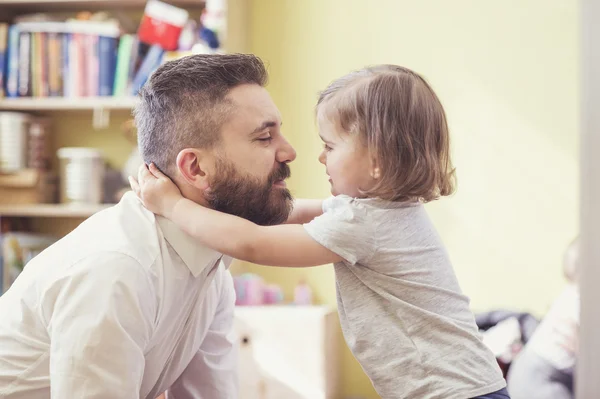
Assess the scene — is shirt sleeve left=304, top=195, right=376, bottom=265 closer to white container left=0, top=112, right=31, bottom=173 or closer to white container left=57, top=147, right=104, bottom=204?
white container left=57, top=147, right=104, bottom=204

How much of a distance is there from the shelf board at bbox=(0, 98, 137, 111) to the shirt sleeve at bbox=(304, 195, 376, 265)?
2.11 meters

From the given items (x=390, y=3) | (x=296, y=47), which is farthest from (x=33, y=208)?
(x=390, y=3)

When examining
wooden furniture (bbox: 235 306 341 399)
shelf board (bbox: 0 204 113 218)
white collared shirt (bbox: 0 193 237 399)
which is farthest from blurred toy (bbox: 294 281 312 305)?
white collared shirt (bbox: 0 193 237 399)

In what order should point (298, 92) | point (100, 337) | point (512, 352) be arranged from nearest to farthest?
point (100, 337) < point (512, 352) < point (298, 92)

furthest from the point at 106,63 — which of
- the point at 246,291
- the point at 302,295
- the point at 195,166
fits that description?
the point at 195,166

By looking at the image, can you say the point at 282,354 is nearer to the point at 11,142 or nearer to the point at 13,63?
the point at 11,142

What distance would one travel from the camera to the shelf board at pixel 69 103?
3232mm

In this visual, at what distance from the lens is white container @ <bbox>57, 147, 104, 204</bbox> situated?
327 cm

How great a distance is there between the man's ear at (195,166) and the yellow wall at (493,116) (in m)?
1.95

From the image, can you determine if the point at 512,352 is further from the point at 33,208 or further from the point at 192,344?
the point at 33,208

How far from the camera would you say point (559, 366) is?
101 inches

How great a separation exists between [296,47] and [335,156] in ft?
7.18

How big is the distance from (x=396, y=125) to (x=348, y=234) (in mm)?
240

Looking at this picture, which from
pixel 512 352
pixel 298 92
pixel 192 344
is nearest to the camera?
pixel 192 344
